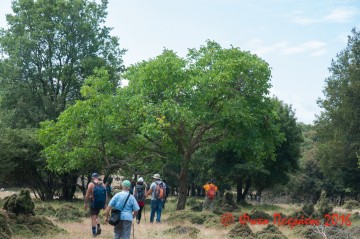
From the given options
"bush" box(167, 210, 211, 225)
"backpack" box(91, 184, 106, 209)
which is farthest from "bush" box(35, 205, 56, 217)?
"backpack" box(91, 184, 106, 209)

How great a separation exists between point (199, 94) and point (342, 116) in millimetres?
16111

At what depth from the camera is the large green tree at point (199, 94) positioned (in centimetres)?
2211

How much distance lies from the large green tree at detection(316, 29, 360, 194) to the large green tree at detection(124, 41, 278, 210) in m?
12.3

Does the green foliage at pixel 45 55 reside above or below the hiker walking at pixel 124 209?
above

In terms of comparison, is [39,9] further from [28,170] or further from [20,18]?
[28,170]

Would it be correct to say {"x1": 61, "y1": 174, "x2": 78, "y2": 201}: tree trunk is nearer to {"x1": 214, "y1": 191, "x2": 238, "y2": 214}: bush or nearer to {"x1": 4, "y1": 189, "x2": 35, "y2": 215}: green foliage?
{"x1": 214, "y1": 191, "x2": 238, "y2": 214}: bush

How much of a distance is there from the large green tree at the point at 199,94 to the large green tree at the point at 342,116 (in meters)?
12.3

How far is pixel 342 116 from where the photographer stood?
34.3m

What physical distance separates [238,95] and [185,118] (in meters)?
3.01

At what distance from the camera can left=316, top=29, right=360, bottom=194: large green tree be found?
33750mm

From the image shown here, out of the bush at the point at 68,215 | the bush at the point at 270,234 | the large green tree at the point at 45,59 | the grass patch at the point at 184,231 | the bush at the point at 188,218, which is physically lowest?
the bush at the point at 270,234

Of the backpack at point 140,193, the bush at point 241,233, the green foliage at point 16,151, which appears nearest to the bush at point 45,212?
the backpack at point 140,193

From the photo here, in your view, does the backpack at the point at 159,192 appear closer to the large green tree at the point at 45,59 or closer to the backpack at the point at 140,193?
the backpack at the point at 140,193

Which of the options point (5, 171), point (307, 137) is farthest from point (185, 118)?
point (307, 137)
